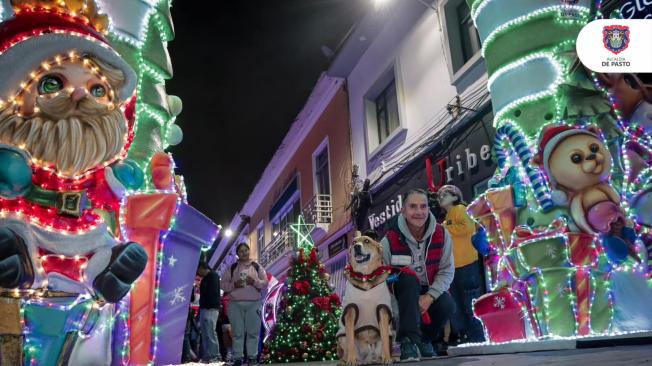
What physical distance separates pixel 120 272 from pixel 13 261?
23.5 inches

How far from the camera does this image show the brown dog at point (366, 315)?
4145 millimetres

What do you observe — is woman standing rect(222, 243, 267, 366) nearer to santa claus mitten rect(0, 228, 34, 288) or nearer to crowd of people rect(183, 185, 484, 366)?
crowd of people rect(183, 185, 484, 366)

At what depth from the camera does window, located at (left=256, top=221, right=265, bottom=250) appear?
90.0 ft

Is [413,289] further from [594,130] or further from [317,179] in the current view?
[317,179]

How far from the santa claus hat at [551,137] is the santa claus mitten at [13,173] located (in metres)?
4.34

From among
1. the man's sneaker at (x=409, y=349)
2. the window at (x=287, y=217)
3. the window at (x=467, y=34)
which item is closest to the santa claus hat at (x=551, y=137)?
the man's sneaker at (x=409, y=349)

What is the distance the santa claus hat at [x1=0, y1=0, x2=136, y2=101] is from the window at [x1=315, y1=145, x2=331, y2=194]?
546 inches

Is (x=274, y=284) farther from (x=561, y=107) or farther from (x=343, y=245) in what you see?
(x=561, y=107)

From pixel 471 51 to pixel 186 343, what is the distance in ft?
24.0

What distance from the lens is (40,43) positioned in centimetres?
317

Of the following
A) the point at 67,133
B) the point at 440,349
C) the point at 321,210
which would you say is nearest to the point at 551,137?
the point at 440,349

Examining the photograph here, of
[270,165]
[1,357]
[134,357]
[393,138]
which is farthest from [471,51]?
[270,165]

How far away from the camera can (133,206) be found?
12.9 ft

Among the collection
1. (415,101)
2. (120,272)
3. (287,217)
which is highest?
(287,217)
